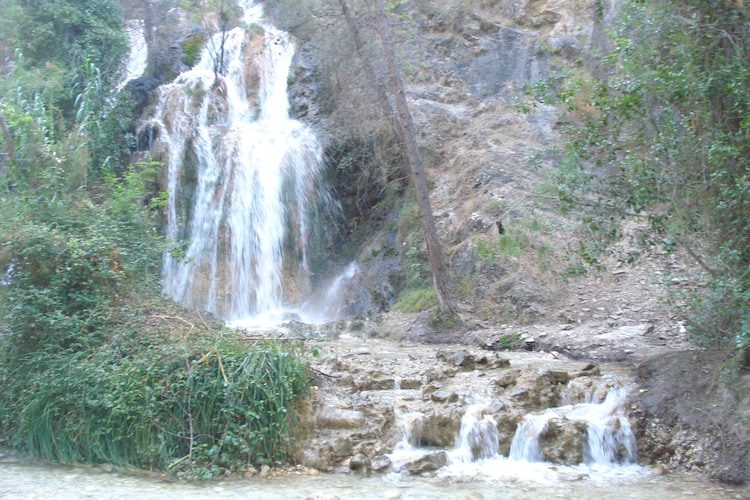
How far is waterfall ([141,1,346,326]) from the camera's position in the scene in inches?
707

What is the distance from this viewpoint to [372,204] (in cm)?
1938

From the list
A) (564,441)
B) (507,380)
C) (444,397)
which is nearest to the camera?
(564,441)

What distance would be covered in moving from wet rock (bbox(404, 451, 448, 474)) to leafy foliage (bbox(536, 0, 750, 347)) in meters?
3.18

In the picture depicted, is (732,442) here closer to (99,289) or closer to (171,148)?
(99,289)

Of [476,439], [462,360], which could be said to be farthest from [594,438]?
[462,360]

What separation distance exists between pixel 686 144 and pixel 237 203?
13785 mm

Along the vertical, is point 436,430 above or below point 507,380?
below

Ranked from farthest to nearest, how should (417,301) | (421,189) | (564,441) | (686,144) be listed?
1. (417,301)
2. (421,189)
3. (686,144)
4. (564,441)

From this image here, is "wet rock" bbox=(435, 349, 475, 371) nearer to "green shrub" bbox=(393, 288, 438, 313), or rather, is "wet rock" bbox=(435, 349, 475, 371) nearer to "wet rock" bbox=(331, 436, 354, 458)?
"wet rock" bbox=(331, 436, 354, 458)

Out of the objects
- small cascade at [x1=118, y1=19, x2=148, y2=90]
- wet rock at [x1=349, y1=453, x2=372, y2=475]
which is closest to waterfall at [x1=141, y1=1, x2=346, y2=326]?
small cascade at [x1=118, y1=19, x2=148, y2=90]

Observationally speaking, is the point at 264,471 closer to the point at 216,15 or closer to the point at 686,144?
the point at 686,144

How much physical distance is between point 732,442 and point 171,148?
17.2 meters

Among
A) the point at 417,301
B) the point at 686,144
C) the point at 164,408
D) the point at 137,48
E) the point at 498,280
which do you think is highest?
the point at 137,48

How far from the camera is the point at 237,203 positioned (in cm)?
1881
